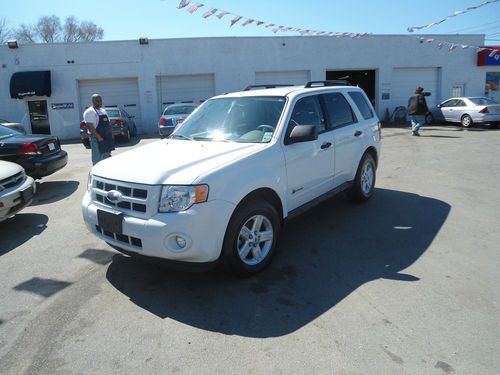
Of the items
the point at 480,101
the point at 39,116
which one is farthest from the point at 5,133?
the point at 480,101

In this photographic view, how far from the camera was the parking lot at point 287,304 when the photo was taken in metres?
2.88

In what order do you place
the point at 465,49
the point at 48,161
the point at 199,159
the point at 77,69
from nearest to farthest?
1. the point at 199,159
2. the point at 48,161
3. the point at 77,69
4. the point at 465,49

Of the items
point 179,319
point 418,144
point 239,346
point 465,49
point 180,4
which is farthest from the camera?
point 465,49

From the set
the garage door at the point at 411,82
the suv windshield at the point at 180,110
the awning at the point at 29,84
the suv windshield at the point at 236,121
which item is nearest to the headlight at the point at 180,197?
the suv windshield at the point at 236,121

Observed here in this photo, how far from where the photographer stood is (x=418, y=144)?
13469mm

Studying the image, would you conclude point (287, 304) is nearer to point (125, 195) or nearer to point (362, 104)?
point (125, 195)

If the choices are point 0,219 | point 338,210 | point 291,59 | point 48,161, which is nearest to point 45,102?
point 291,59

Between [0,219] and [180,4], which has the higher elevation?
[180,4]

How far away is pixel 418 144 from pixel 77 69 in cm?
1652

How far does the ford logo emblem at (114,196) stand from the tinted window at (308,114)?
77.3 inches

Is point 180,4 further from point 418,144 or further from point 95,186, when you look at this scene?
point 418,144

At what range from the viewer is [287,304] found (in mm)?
3590

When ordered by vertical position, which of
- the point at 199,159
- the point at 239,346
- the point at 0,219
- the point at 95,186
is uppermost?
the point at 199,159

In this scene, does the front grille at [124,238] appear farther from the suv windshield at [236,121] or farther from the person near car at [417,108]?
the person near car at [417,108]
